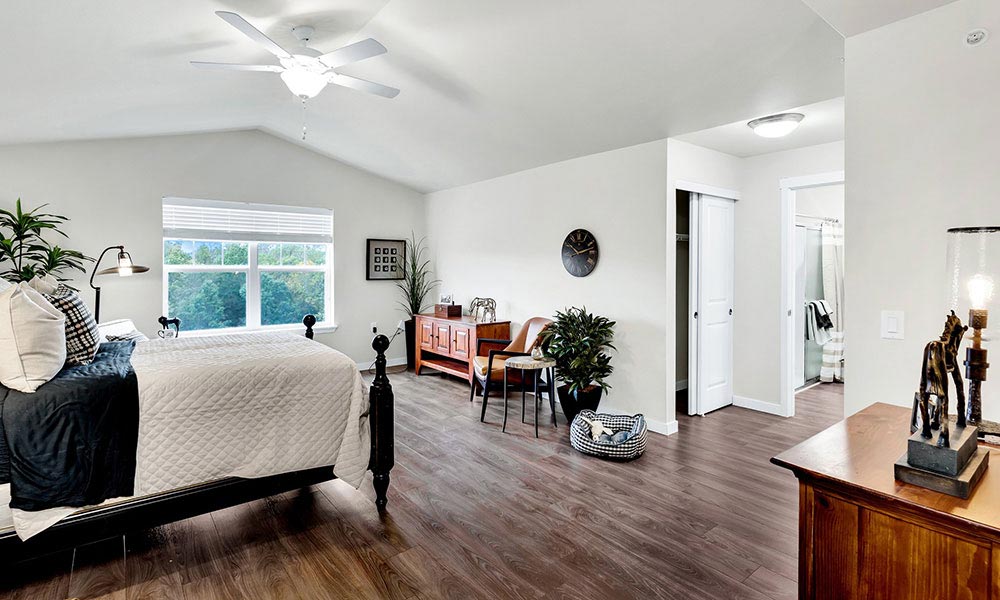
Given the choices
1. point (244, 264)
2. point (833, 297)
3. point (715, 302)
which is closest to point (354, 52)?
point (715, 302)

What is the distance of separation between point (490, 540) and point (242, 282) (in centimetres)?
456

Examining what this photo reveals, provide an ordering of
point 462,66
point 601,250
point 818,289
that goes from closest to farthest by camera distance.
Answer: point 462,66
point 601,250
point 818,289

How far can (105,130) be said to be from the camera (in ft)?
14.2

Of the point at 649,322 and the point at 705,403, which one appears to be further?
the point at 705,403

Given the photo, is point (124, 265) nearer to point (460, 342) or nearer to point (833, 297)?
point (460, 342)

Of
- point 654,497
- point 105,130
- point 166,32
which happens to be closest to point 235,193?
point 105,130

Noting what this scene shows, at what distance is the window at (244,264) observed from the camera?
5195mm

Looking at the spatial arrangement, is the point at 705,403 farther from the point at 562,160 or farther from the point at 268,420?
the point at 268,420

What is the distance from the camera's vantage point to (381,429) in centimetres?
265

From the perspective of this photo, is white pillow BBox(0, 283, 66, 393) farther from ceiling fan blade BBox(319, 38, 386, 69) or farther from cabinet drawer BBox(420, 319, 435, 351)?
cabinet drawer BBox(420, 319, 435, 351)

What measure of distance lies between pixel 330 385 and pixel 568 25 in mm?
2359

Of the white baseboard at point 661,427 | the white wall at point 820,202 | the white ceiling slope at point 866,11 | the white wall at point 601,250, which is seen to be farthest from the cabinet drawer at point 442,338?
the white ceiling slope at point 866,11

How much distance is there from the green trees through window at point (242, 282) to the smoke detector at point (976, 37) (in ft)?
19.3

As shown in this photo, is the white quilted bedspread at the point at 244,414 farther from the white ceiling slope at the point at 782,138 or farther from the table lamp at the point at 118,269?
the white ceiling slope at the point at 782,138
